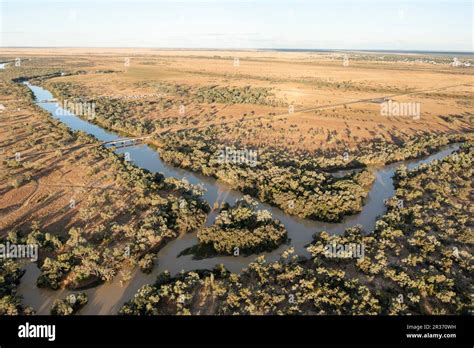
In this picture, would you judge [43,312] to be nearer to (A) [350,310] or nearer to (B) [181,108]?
(A) [350,310]

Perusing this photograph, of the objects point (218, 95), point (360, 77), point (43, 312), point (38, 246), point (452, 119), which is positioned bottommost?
point (43, 312)

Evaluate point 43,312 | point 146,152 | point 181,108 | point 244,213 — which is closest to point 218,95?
point 181,108

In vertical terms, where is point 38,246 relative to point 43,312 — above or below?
above
